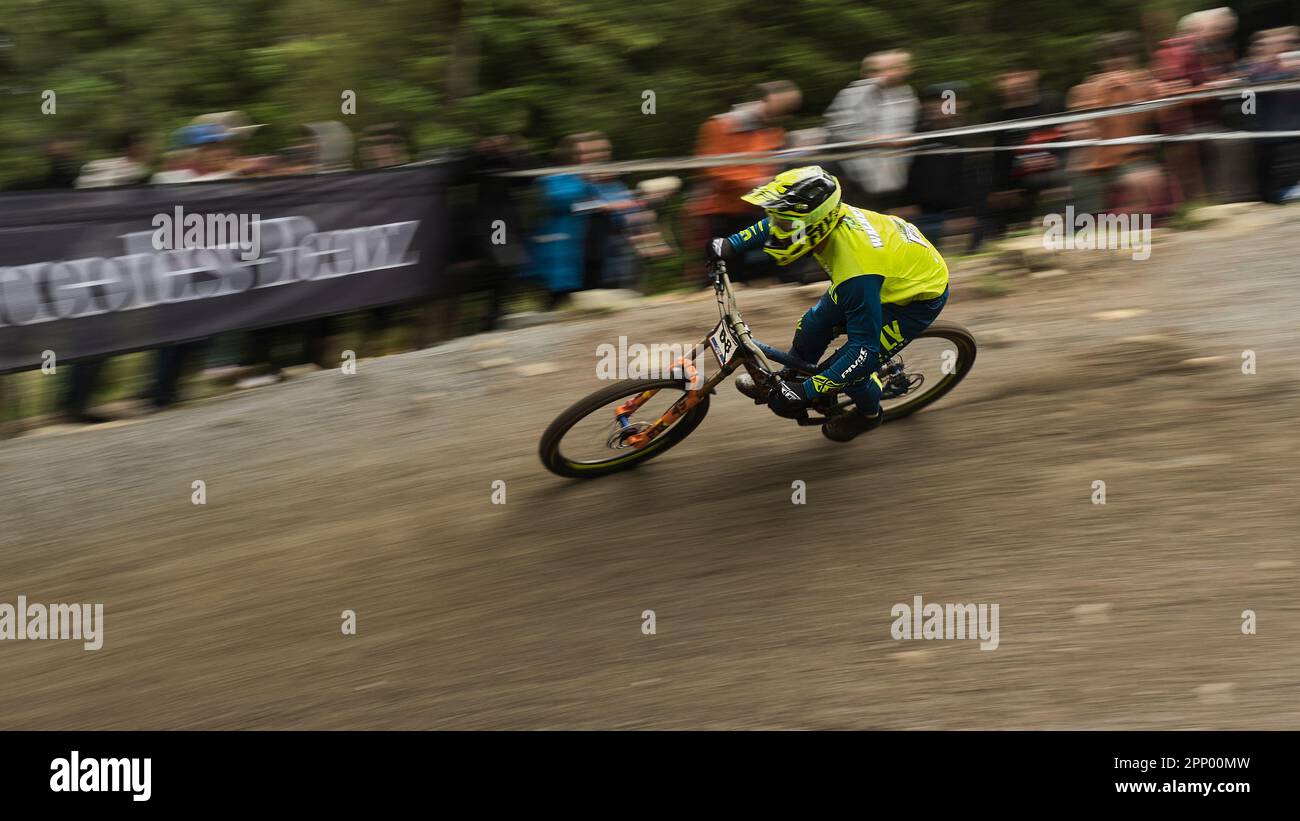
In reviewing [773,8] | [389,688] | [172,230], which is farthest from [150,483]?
[773,8]

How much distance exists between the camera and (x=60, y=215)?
719cm

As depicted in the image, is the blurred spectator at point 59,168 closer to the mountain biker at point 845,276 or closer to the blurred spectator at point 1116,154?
the mountain biker at point 845,276

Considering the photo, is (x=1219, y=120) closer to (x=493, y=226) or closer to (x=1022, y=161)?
(x=1022, y=161)

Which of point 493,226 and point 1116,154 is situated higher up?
point 1116,154

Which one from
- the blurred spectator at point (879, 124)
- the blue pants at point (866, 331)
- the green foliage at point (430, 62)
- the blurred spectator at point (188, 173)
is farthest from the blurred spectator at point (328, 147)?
the blue pants at point (866, 331)

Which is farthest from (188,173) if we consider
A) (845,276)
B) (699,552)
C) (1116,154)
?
(1116,154)

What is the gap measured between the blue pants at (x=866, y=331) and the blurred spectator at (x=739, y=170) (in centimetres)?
336

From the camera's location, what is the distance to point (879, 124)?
979 centimetres

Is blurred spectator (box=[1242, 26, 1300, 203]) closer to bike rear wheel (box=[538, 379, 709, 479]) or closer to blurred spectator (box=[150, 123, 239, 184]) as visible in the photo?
bike rear wheel (box=[538, 379, 709, 479])

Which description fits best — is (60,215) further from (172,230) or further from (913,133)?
(913,133)

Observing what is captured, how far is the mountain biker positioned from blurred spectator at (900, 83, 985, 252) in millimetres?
3780

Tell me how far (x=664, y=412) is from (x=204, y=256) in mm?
3594

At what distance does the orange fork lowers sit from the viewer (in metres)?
6.24

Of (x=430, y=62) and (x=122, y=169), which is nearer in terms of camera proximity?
(x=122, y=169)
